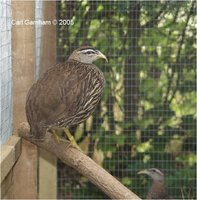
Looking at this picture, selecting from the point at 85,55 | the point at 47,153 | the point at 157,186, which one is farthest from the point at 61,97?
the point at 157,186

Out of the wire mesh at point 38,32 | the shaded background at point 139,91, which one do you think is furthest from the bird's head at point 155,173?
the wire mesh at point 38,32

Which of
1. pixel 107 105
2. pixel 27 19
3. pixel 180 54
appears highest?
pixel 27 19

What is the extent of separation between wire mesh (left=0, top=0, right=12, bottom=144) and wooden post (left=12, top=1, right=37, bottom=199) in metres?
0.06

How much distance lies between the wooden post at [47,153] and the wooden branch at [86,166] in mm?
921

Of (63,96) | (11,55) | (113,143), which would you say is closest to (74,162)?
(63,96)

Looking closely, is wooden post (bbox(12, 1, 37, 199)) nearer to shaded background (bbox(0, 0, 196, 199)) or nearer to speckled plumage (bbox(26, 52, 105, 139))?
speckled plumage (bbox(26, 52, 105, 139))

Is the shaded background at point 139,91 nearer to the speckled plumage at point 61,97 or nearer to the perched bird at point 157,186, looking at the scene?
the perched bird at point 157,186

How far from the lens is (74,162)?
3006 millimetres

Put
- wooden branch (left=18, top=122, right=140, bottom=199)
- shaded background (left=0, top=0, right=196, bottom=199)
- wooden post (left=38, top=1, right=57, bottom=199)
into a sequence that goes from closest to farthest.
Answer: wooden branch (left=18, top=122, right=140, bottom=199) → wooden post (left=38, top=1, right=57, bottom=199) → shaded background (left=0, top=0, right=196, bottom=199)

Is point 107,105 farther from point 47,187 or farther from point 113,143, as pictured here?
point 47,187

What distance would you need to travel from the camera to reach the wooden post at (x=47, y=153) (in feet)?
13.4

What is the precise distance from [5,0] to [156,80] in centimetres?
266

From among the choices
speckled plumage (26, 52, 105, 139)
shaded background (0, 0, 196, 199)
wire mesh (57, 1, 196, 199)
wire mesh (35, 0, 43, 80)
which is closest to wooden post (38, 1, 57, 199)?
wire mesh (35, 0, 43, 80)

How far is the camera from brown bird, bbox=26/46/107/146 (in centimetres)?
290
